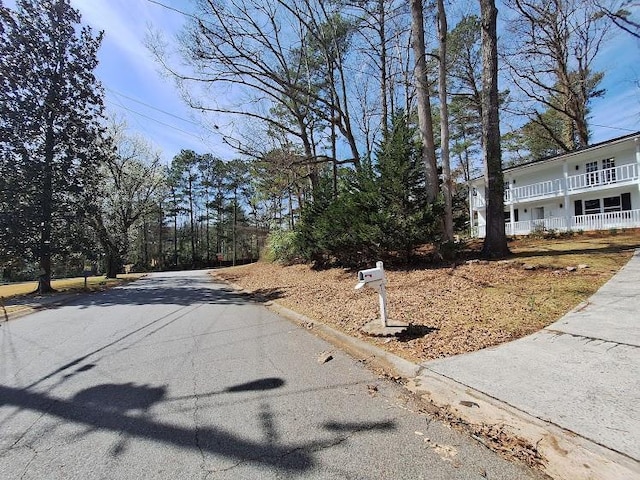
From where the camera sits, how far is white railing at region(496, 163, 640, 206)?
18594 mm

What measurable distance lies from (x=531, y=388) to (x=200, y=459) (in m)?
2.88

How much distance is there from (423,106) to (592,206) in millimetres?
17013

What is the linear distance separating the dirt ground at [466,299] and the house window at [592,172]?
11537 mm

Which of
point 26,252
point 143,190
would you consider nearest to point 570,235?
point 26,252

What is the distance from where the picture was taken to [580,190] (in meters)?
20.4

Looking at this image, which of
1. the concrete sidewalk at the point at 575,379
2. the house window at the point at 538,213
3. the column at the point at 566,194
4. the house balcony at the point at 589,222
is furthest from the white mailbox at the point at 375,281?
the house window at the point at 538,213

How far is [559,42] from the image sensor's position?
21219 mm

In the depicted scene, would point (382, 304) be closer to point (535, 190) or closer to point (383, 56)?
point (383, 56)

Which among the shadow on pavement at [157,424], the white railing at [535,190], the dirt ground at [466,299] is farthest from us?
the white railing at [535,190]

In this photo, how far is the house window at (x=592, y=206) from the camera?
69.7 feet

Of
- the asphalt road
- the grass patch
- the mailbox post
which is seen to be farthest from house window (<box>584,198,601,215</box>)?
the grass patch

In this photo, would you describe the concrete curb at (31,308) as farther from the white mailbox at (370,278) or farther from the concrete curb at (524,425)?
the concrete curb at (524,425)

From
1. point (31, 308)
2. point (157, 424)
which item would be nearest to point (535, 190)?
point (157, 424)

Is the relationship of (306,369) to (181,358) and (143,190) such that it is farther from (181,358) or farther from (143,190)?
(143,190)
